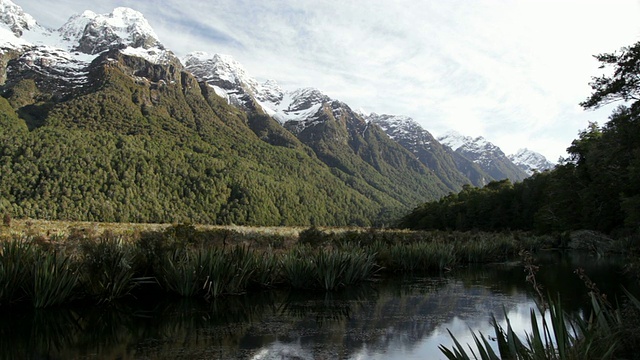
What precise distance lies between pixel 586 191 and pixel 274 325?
121 feet

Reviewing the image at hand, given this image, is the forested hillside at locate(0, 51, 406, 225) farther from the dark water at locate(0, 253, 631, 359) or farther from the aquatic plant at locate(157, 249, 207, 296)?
the dark water at locate(0, 253, 631, 359)

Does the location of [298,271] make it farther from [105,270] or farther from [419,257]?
[419,257]

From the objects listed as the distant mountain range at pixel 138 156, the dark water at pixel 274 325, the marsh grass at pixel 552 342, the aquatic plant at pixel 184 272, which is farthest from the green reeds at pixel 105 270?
the distant mountain range at pixel 138 156

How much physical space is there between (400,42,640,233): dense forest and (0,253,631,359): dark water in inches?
362

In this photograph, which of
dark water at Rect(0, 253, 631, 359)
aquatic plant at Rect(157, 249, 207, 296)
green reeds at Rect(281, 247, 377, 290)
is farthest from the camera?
green reeds at Rect(281, 247, 377, 290)

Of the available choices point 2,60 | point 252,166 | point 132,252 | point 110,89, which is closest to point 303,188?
point 252,166

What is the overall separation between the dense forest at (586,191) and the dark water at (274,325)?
919cm

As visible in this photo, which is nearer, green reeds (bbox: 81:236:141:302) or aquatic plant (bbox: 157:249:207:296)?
green reeds (bbox: 81:236:141:302)

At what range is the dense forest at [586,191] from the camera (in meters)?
17.3

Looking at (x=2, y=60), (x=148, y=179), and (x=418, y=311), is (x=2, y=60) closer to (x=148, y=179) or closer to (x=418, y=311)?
(x=148, y=179)

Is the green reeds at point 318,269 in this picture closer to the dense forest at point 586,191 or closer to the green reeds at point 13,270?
the green reeds at point 13,270

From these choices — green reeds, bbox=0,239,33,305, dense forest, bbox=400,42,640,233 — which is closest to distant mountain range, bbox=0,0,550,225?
dense forest, bbox=400,42,640,233

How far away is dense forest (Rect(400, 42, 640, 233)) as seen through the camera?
1734 centimetres

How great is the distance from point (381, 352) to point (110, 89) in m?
165
